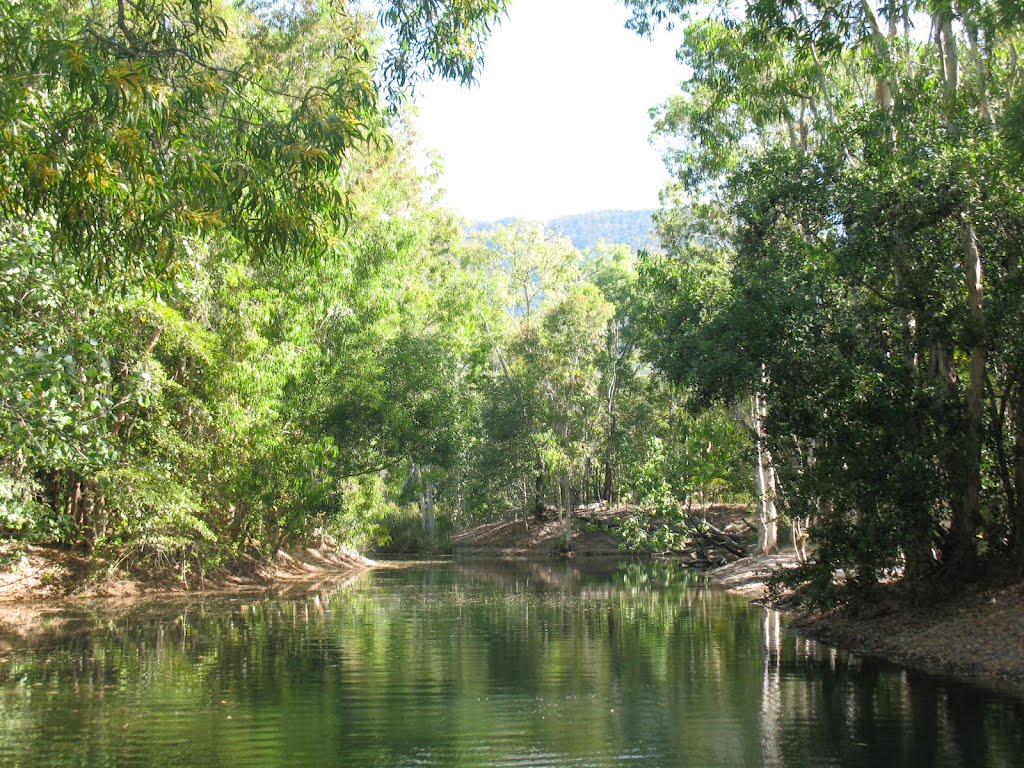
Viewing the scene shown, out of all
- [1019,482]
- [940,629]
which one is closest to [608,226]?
[1019,482]

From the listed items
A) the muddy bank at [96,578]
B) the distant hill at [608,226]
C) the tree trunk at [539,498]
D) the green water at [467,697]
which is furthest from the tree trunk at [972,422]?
the distant hill at [608,226]

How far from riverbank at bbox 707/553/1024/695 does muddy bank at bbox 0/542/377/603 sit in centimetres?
1403

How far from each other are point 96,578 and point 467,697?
13.7 m

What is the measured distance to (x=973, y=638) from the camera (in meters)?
→ 12.2

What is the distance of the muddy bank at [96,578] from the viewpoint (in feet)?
64.6

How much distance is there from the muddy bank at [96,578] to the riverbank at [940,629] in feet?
46.0

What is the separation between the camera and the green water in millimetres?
7723

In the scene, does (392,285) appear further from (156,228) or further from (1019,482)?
(156,228)

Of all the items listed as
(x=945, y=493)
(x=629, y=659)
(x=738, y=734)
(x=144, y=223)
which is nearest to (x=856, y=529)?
(x=945, y=493)

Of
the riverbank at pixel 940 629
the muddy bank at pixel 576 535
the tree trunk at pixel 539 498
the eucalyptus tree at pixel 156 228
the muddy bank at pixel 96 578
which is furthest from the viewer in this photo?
the tree trunk at pixel 539 498

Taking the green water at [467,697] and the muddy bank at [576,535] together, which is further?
the muddy bank at [576,535]

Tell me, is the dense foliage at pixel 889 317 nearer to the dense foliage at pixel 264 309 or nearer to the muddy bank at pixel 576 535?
the dense foliage at pixel 264 309

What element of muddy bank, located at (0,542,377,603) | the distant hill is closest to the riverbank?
muddy bank, located at (0,542,377,603)

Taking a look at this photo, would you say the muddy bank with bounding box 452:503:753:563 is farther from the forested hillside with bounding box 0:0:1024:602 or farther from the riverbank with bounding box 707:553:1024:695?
the riverbank with bounding box 707:553:1024:695
